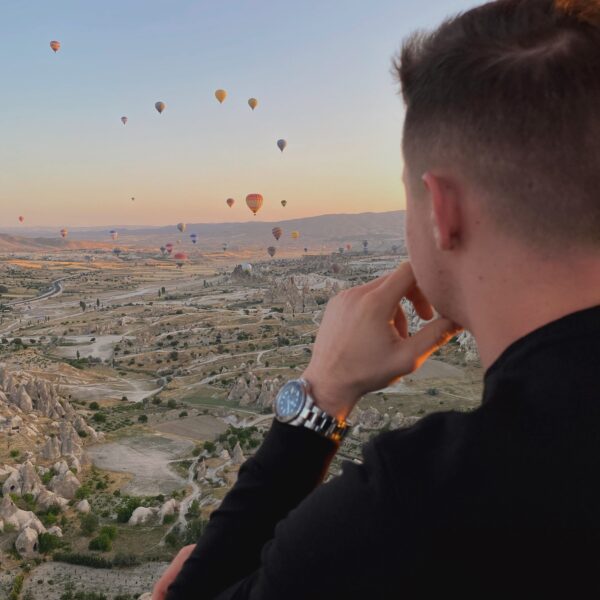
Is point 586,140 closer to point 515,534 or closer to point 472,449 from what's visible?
point 472,449

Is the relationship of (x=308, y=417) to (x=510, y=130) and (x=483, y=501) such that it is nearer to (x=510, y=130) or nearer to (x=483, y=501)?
(x=483, y=501)

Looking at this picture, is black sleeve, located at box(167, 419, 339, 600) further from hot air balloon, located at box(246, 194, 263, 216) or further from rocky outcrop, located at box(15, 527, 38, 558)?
hot air balloon, located at box(246, 194, 263, 216)

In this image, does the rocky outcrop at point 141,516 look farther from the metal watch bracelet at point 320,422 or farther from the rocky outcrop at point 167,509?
the metal watch bracelet at point 320,422

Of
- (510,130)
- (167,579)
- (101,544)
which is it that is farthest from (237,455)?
(510,130)

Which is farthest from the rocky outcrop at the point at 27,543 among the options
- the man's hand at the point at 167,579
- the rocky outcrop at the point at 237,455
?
the man's hand at the point at 167,579

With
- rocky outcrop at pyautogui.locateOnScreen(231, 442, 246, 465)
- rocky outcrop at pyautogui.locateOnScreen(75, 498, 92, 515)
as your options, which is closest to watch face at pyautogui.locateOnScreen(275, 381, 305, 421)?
rocky outcrop at pyautogui.locateOnScreen(75, 498, 92, 515)
